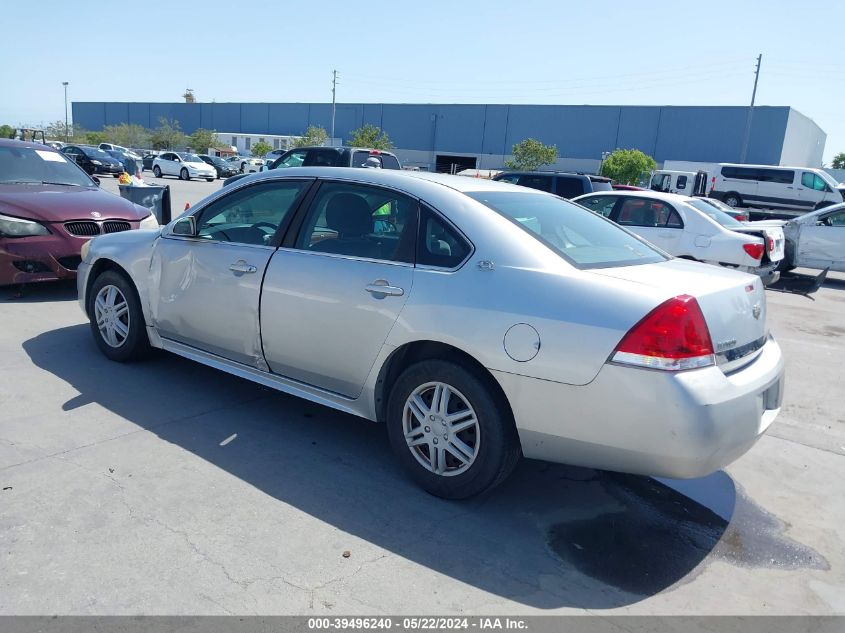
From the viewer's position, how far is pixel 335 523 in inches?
130

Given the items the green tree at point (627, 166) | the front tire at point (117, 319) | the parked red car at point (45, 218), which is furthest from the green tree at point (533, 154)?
the front tire at point (117, 319)

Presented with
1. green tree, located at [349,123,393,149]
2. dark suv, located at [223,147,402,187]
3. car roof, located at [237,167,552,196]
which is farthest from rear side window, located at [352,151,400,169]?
green tree, located at [349,123,393,149]

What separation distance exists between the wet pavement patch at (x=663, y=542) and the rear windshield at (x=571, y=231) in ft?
4.45

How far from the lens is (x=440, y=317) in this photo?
3.41 metres

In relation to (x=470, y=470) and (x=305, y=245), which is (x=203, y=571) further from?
(x=305, y=245)

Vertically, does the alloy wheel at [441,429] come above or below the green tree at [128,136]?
below

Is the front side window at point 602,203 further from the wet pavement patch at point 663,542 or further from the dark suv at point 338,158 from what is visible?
the wet pavement patch at point 663,542

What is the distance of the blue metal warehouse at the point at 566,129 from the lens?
2138 inches

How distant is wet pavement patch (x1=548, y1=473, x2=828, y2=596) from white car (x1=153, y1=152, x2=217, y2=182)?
36975 millimetres

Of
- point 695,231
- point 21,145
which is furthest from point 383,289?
point 695,231

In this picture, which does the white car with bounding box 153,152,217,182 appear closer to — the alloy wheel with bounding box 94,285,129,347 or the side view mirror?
the alloy wheel with bounding box 94,285,129,347

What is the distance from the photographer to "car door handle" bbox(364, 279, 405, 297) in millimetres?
3604

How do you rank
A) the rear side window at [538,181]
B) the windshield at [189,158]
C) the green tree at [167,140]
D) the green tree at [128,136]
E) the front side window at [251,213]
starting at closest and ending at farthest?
the front side window at [251,213], the rear side window at [538,181], the windshield at [189,158], the green tree at [167,140], the green tree at [128,136]
